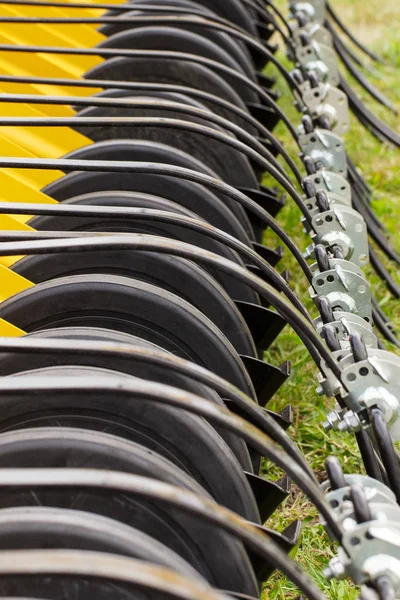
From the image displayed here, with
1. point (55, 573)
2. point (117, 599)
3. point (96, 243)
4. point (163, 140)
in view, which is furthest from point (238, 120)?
point (55, 573)

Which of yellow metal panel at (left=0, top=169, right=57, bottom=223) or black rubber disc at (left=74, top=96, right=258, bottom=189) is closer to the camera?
yellow metal panel at (left=0, top=169, right=57, bottom=223)

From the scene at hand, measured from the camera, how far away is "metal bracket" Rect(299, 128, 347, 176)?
203cm

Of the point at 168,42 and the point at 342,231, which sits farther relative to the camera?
the point at 168,42

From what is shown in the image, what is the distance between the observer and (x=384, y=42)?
4398 millimetres

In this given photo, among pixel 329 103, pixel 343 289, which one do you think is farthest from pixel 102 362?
pixel 329 103

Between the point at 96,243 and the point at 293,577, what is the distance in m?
0.50

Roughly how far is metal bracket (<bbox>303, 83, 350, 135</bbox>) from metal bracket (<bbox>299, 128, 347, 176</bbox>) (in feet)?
0.62

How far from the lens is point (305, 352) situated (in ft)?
7.83

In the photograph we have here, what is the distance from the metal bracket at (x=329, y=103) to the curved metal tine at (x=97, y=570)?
1610mm

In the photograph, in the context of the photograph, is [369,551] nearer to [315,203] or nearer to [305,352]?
[315,203]

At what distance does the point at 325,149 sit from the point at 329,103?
0.26 meters

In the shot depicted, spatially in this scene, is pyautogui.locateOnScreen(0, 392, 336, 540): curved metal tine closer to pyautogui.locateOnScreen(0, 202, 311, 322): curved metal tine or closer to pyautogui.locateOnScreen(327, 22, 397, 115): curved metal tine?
pyautogui.locateOnScreen(0, 202, 311, 322): curved metal tine

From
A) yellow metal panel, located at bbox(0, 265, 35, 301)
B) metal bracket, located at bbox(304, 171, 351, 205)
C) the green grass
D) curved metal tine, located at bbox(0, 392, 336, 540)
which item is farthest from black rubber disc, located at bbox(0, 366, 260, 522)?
metal bracket, located at bbox(304, 171, 351, 205)

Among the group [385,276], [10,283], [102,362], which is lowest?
[102,362]
